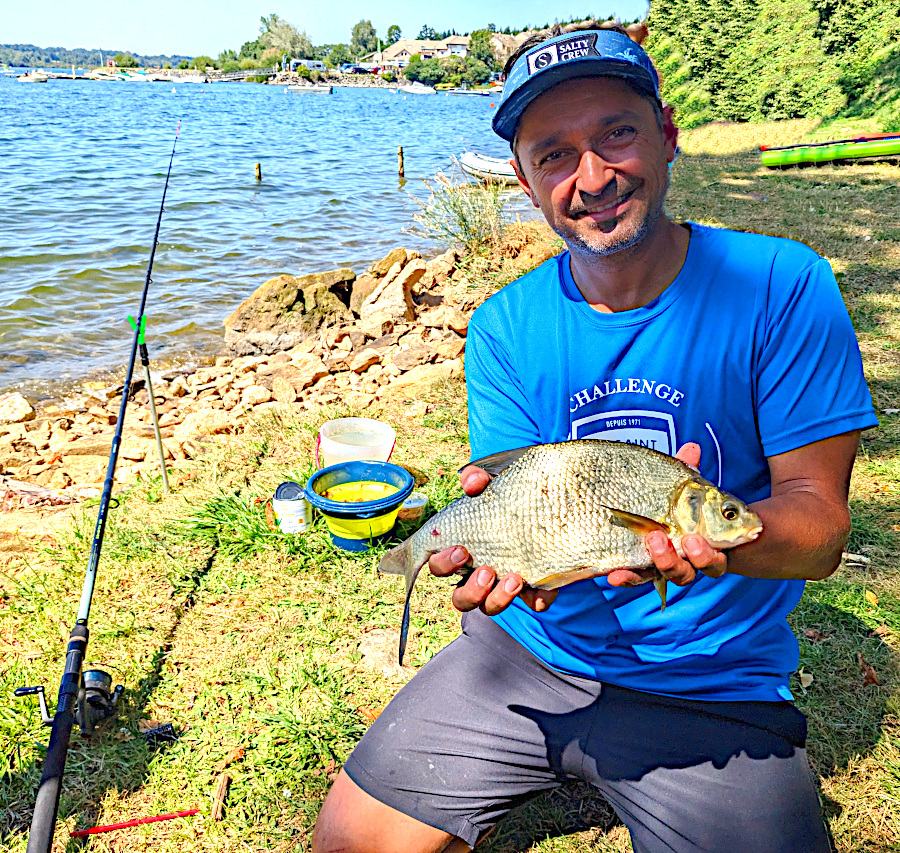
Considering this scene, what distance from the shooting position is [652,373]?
7.14ft

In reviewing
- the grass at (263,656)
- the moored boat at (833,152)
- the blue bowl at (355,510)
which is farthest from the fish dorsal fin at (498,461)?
the moored boat at (833,152)

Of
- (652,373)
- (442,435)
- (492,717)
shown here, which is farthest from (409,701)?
(442,435)

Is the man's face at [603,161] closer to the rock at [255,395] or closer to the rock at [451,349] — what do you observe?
the rock at [451,349]

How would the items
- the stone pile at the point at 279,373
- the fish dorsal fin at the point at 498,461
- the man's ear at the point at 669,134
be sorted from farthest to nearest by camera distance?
the stone pile at the point at 279,373 → the man's ear at the point at 669,134 → the fish dorsal fin at the point at 498,461

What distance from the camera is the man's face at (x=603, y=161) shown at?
2205 millimetres

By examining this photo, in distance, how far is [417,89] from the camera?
13300cm

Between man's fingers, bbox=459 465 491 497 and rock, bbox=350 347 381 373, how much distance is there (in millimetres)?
5685

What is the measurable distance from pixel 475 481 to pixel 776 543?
2.51 feet

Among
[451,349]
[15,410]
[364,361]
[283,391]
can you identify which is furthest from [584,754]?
[15,410]

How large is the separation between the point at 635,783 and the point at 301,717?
149 centimetres

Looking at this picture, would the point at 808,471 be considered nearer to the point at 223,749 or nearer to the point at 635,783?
the point at 635,783

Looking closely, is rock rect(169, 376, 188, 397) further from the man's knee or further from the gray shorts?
the man's knee

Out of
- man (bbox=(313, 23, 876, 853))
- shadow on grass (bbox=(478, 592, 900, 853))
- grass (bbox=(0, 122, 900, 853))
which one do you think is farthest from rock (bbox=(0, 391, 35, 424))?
shadow on grass (bbox=(478, 592, 900, 853))

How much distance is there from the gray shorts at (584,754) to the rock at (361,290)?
8789mm
